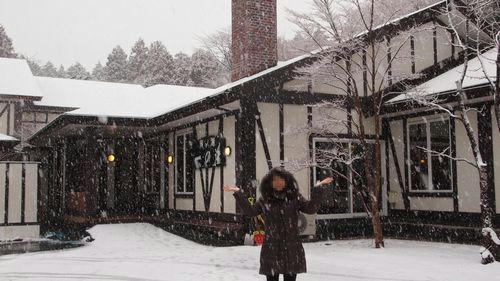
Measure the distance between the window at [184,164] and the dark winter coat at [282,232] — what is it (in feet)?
28.5

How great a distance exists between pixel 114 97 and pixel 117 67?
37533mm

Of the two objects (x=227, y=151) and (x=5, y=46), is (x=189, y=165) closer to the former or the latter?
(x=227, y=151)

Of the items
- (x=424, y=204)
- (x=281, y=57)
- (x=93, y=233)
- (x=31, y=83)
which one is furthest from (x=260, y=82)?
(x=281, y=57)

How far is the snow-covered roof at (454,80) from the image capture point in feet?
31.7

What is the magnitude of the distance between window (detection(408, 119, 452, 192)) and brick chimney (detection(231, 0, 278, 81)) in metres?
3.73

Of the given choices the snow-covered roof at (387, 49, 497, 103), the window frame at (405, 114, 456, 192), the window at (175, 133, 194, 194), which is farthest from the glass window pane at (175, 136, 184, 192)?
the window frame at (405, 114, 456, 192)

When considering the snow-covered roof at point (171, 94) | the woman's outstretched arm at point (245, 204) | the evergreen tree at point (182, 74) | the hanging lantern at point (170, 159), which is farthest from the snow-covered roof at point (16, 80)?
the evergreen tree at point (182, 74)

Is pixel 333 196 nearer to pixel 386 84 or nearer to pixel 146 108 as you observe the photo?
pixel 386 84

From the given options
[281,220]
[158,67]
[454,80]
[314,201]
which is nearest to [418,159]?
[454,80]

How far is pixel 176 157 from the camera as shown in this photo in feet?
46.7

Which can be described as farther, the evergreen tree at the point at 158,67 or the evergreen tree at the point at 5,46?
the evergreen tree at the point at 5,46

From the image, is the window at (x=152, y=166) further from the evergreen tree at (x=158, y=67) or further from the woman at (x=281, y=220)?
the evergreen tree at (x=158, y=67)

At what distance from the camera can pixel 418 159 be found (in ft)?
37.6

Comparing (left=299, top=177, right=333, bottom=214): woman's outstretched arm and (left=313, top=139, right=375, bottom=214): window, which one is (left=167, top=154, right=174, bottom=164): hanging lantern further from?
(left=299, top=177, right=333, bottom=214): woman's outstretched arm
